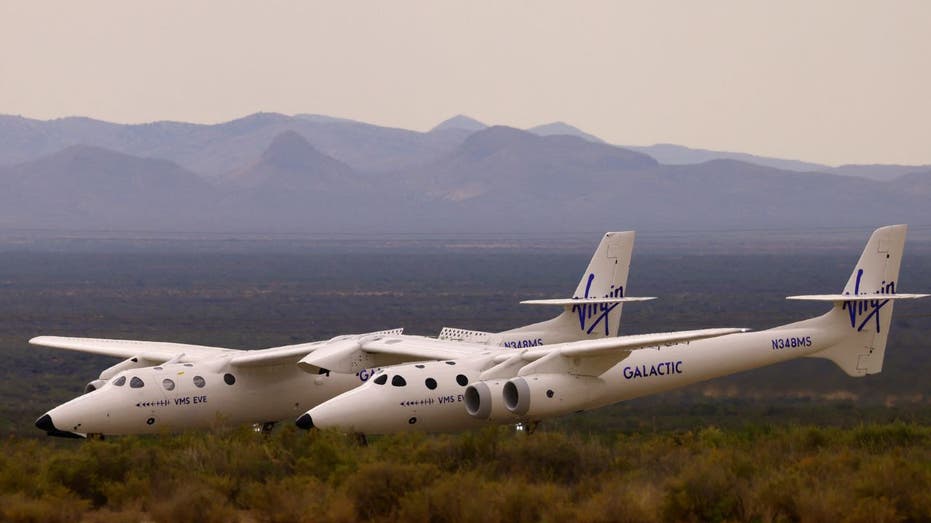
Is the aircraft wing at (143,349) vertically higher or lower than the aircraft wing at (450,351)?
lower

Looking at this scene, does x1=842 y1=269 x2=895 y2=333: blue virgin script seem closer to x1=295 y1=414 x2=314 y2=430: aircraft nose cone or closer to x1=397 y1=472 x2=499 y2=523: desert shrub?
x1=295 y1=414 x2=314 y2=430: aircraft nose cone

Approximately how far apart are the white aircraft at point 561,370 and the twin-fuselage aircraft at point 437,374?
0.03 metres

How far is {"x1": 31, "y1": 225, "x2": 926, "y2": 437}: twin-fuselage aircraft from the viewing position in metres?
27.9

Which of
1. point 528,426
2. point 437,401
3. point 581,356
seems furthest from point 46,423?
point 581,356

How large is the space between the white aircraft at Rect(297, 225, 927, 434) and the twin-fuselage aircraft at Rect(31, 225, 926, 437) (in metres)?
0.03

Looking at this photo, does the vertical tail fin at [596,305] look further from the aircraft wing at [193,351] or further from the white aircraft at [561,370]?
the white aircraft at [561,370]

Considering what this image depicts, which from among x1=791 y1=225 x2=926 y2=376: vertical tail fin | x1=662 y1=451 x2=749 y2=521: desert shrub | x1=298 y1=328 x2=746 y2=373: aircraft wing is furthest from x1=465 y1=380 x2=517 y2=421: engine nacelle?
x1=791 y1=225 x2=926 y2=376: vertical tail fin

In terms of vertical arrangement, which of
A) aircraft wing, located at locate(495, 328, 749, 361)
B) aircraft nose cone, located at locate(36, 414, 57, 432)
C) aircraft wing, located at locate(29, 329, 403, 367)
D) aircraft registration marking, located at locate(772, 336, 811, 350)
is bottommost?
aircraft nose cone, located at locate(36, 414, 57, 432)

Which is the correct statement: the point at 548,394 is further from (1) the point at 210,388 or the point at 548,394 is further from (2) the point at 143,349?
(2) the point at 143,349

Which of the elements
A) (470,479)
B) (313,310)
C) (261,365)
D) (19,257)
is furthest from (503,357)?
(19,257)

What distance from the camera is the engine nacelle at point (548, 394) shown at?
91.6 feet

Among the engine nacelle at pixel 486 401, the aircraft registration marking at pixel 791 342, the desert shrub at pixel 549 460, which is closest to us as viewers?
the desert shrub at pixel 549 460

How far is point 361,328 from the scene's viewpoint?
94.8 m

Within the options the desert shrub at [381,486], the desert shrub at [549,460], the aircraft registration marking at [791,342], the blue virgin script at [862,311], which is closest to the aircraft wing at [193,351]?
the aircraft registration marking at [791,342]
